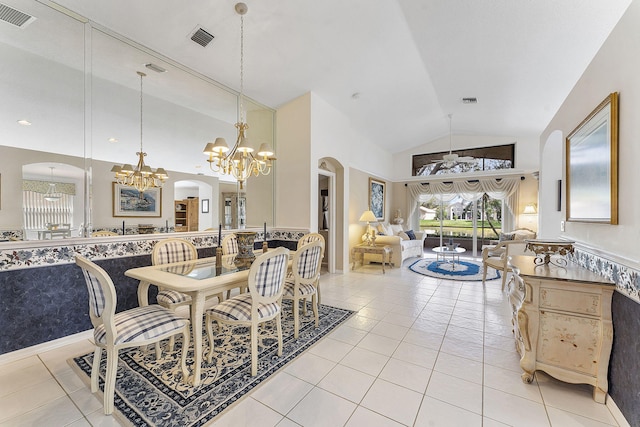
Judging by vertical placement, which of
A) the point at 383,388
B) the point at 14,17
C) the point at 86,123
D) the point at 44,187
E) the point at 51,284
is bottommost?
the point at 383,388

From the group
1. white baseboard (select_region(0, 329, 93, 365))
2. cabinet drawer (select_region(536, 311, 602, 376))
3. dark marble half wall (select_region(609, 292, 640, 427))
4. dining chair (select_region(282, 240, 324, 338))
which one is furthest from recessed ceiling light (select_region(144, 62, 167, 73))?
dark marble half wall (select_region(609, 292, 640, 427))

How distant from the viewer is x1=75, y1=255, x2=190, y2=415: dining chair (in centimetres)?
165

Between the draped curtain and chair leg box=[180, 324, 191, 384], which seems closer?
chair leg box=[180, 324, 191, 384]

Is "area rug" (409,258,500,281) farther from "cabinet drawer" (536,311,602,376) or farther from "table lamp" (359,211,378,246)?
"cabinet drawer" (536,311,602,376)

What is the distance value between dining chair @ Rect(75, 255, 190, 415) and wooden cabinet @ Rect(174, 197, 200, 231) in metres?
1.81

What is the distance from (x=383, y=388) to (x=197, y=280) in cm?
164

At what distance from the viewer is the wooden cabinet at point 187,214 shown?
3.59 meters

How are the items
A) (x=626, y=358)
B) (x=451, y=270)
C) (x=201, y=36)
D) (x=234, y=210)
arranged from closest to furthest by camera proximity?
(x=626, y=358)
(x=201, y=36)
(x=234, y=210)
(x=451, y=270)

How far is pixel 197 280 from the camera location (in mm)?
2074

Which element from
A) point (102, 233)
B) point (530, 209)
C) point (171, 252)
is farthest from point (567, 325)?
point (530, 209)

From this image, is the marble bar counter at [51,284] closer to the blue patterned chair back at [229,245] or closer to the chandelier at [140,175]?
the chandelier at [140,175]

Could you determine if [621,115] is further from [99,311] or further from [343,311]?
[99,311]

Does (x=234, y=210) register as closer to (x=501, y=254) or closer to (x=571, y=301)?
(x=571, y=301)

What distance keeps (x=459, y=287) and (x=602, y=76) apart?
344cm
